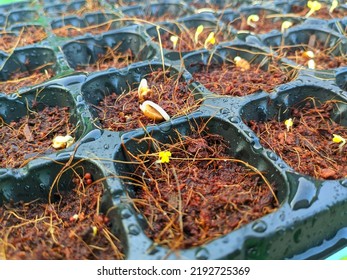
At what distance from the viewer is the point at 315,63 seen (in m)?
1.74

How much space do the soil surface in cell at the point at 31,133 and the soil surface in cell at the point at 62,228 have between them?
0.16 meters

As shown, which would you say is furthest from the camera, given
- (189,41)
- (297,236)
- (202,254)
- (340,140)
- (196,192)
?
(189,41)

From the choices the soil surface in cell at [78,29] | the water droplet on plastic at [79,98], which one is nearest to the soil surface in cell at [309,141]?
the water droplet on plastic at [79,98]

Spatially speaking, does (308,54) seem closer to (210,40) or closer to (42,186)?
(210,40)

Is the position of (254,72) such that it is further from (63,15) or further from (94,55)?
(63,15)

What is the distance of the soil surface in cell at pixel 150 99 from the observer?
1.35 meters

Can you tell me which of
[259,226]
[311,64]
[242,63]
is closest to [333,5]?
[311,64]

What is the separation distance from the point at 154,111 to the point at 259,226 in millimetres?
570

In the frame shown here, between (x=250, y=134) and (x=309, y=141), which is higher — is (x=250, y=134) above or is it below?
above

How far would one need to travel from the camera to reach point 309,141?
4.30 feet

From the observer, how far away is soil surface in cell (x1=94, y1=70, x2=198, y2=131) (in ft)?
4.42

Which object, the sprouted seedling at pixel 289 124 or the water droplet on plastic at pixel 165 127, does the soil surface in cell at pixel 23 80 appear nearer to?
the water droplet on plastic at pixel 165 127
